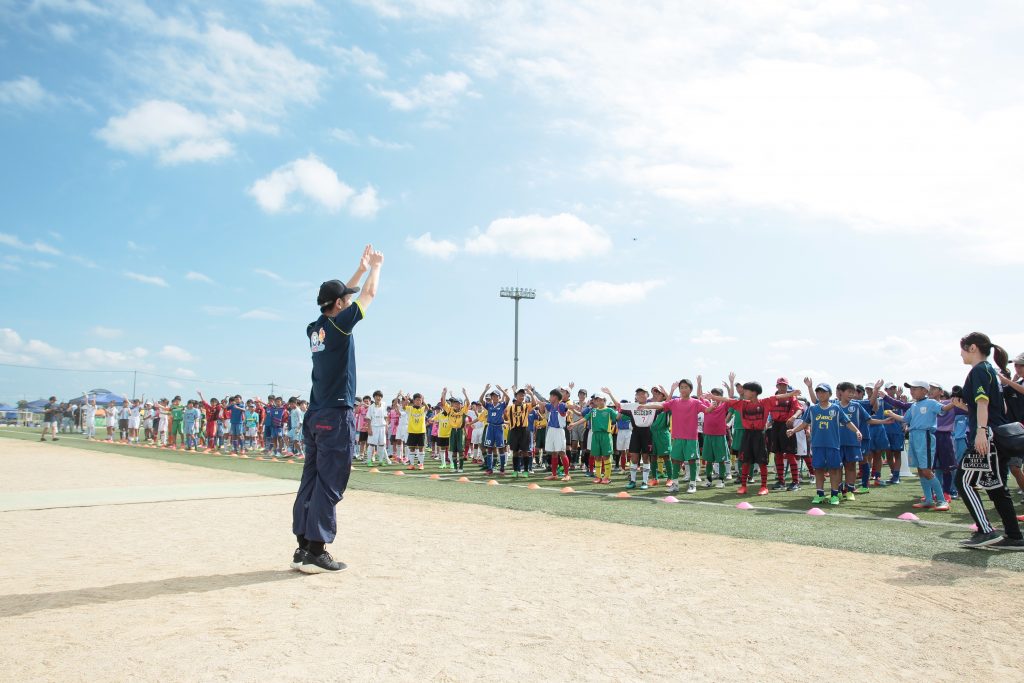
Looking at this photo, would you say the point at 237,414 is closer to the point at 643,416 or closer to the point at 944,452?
the point at 643,416

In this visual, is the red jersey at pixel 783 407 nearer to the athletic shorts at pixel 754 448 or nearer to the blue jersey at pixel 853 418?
the athletic shorts at pixel 754 448

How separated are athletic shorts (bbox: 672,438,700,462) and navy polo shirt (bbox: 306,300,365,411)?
8.84 m

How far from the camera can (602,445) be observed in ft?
49.9

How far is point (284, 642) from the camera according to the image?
3.68 m

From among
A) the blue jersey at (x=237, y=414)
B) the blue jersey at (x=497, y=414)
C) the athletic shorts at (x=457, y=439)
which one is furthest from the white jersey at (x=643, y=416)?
the blue jersey at (x=237, y=414)

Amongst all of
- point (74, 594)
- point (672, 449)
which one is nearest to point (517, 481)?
point (672, 449)

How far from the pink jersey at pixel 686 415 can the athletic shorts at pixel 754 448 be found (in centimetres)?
97

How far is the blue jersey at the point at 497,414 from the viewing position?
18.3 m

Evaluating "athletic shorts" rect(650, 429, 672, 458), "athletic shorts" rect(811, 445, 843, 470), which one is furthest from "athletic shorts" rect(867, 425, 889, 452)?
"athletic shorts" rect(650, 429, 672, 458)

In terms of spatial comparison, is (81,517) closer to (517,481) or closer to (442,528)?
(442,528)

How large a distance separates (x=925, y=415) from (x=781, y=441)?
292cm

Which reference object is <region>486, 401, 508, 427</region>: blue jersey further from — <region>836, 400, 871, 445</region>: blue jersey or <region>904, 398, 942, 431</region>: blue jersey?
<region>904, 398, 942, 431</region>: blue jersey

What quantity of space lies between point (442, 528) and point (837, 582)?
428 centimetres

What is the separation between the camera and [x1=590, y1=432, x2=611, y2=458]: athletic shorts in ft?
49.7
